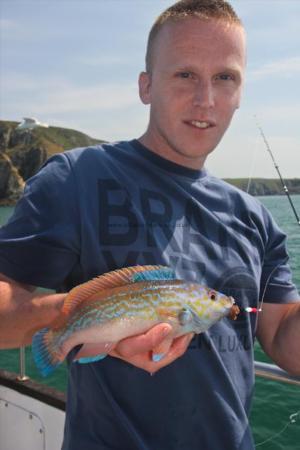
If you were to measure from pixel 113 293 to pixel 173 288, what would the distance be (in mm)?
305

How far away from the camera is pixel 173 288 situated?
2.23 meters

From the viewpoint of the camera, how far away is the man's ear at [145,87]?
295cm

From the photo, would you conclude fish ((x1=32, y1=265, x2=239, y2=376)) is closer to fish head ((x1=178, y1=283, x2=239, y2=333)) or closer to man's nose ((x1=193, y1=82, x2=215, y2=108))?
fish head ((x1=178, y1=283, x2=239, y2=333))

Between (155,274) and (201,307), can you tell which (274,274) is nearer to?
(201,307)

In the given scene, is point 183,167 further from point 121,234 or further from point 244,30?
point 244,30

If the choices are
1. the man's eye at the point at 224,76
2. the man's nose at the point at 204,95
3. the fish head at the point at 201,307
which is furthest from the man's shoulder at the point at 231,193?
the fish head at the point at 201,307

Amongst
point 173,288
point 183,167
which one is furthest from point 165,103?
point 173,288

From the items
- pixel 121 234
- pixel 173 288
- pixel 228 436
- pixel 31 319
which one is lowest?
pixel 228 436

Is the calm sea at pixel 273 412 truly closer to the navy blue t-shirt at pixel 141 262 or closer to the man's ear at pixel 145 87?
the navy blue t-shirt at pixel 141 262

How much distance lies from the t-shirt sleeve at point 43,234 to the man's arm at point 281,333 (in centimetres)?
147

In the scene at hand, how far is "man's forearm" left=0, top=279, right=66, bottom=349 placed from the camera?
2.16m

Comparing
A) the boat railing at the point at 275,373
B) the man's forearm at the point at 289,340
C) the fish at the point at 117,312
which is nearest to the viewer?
the fish at the point at 117,312

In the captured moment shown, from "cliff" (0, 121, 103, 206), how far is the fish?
117 m

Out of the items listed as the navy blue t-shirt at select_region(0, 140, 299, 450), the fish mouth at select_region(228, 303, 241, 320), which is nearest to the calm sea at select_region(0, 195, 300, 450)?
the navy blue t-shirt at select_region(0, 140, 299, 450)
